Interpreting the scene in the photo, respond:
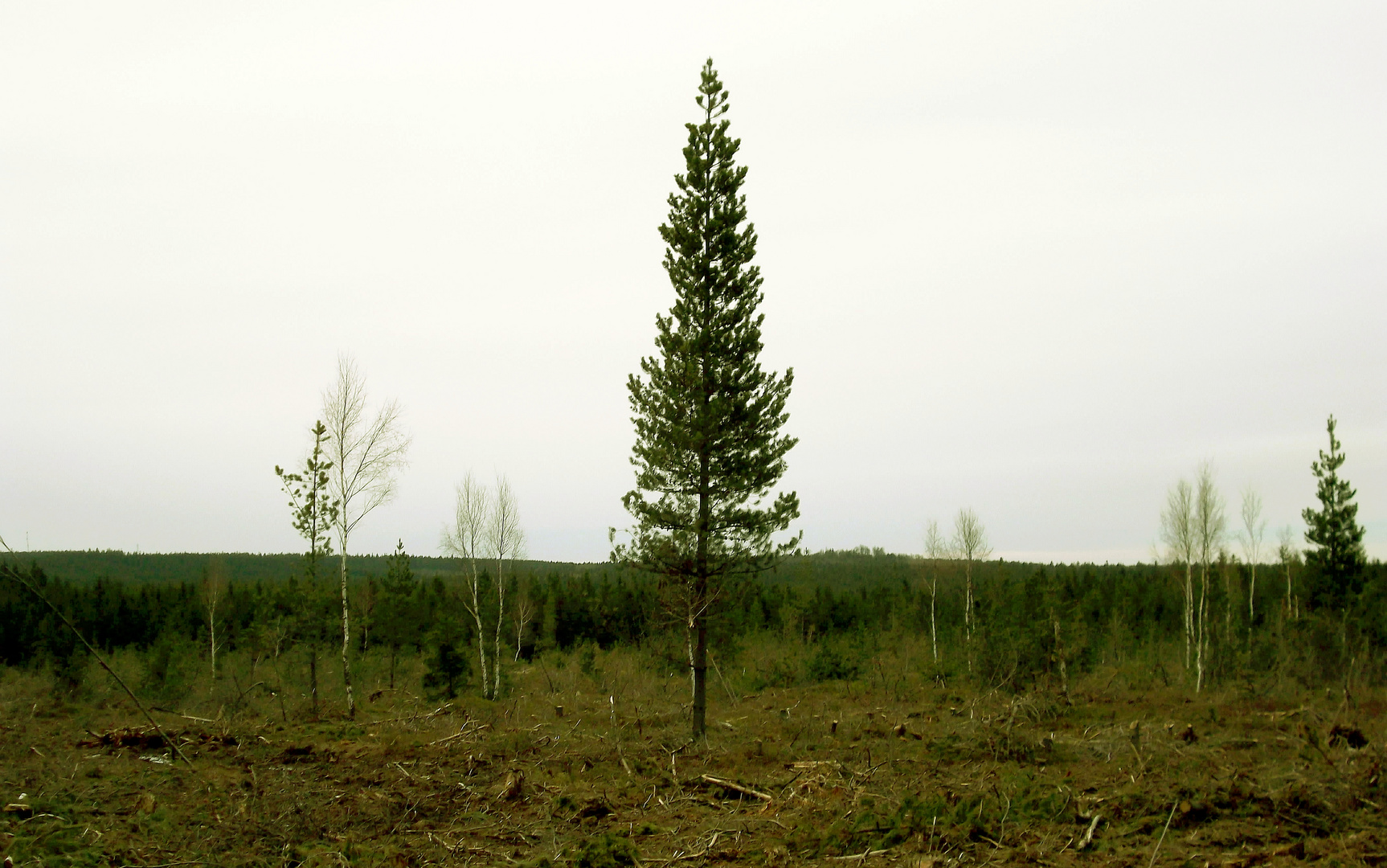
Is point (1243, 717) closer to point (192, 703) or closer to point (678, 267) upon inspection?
point (678, 267)

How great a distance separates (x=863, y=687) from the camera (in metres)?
28.8

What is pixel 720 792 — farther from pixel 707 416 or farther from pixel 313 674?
pixel 313 674

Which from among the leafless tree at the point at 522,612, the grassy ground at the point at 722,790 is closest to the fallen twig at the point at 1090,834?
the grassy ground at the point at 722,790

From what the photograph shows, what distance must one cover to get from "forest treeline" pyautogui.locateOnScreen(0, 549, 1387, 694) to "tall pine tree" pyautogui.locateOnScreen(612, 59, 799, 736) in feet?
3.37

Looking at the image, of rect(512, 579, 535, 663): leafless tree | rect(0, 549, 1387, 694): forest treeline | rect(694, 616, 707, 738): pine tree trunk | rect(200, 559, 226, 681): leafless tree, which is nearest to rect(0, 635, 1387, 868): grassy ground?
rect(694, 616, 707, 738): pine tree trunk

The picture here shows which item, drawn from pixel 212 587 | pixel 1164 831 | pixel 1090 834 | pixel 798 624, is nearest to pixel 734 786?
pixel 1090 834

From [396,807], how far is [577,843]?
3633 mm

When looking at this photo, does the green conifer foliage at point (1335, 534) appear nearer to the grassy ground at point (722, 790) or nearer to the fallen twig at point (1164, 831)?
the grassy ground at point (722, 790)

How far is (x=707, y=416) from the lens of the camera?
687 inches

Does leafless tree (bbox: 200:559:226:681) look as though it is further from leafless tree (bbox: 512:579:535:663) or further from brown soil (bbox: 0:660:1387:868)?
brown soil (bbox: 0:660:1387:868)

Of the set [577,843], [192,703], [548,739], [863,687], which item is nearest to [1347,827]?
[577,843]

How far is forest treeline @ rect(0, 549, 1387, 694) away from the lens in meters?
27.0

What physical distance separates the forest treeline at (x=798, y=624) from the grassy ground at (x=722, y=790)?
11.6 feet

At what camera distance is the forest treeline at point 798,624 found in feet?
88.5
